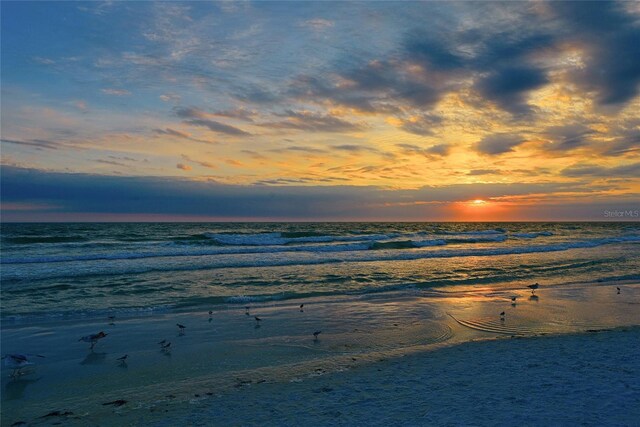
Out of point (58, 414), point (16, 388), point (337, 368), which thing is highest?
point (337, 368)

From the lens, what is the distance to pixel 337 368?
24.3 ft

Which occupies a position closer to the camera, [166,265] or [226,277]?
[226,277]

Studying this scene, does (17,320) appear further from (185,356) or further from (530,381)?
(530,381)

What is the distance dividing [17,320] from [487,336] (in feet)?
40.4

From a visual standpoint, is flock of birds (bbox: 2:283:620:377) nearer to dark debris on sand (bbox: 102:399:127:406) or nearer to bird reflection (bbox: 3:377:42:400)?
bird reflection (bbox: 3:377:42:400)

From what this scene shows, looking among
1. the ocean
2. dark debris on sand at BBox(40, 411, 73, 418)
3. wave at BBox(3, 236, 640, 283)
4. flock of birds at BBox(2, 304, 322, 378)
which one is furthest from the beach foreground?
wave at BBox(3, 236, 640, 283)

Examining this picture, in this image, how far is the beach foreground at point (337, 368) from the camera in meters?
5.50

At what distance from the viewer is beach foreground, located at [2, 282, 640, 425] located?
18.1 feet

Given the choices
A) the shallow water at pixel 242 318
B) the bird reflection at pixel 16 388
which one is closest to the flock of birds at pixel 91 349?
the shallow water at pixel 242 318

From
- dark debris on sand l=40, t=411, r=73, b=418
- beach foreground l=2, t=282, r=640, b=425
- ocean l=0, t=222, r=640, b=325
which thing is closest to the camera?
beach foreground l=2, t=282, r=640, b=425

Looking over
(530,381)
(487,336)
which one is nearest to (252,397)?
(530,381)

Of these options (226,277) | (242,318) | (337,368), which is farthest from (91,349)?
(226,277)

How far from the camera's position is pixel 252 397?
241 inches

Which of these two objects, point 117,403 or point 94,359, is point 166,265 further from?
point 117,403
